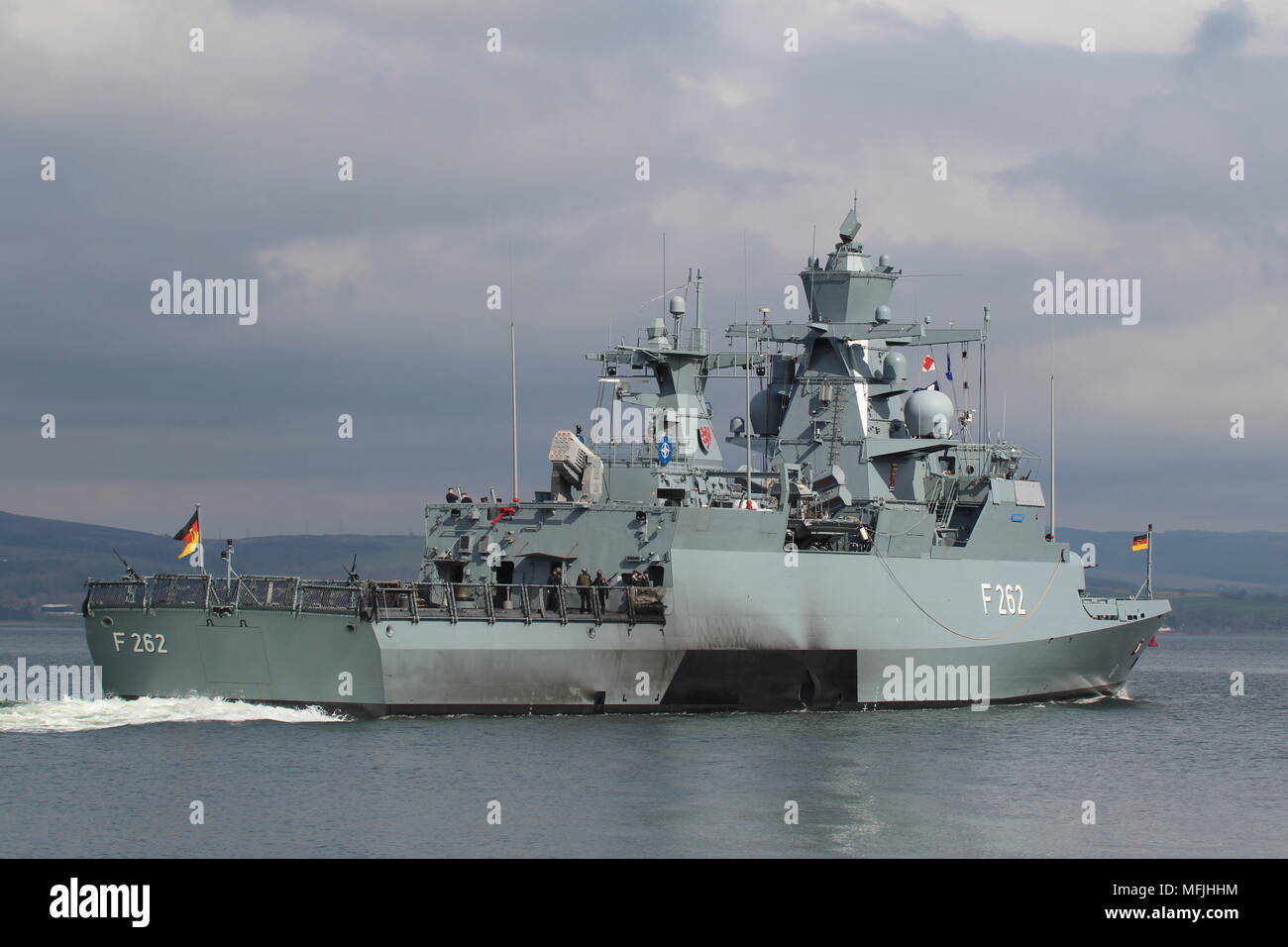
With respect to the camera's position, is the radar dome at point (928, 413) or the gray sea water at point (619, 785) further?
the radar dome at point (928, 413)

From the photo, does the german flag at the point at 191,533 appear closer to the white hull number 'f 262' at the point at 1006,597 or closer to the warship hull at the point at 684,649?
the warship hull at the point at 684,649

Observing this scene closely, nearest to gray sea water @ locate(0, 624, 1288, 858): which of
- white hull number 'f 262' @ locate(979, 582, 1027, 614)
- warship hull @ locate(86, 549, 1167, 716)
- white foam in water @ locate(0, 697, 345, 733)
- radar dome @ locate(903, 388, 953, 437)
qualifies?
white foam in water @ locate(0, 697, 345, 733)

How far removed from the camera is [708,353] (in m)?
37.7

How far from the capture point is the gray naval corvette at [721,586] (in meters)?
28.2

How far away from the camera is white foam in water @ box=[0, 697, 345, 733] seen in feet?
91.2

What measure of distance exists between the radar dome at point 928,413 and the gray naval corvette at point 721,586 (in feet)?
0.22

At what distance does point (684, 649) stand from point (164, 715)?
9641 millimetres

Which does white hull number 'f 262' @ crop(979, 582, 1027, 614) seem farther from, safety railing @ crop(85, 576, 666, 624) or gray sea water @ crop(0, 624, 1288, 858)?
safety railing @ crop(85, 576, 666, 624)

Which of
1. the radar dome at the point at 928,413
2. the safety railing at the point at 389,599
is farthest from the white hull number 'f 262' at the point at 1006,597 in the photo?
the safety railing at the point at 389,599

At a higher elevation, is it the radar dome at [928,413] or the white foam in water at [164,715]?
the radar dome at [928,413]

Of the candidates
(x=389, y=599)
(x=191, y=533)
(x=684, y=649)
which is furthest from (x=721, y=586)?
(x=191, y=533)
